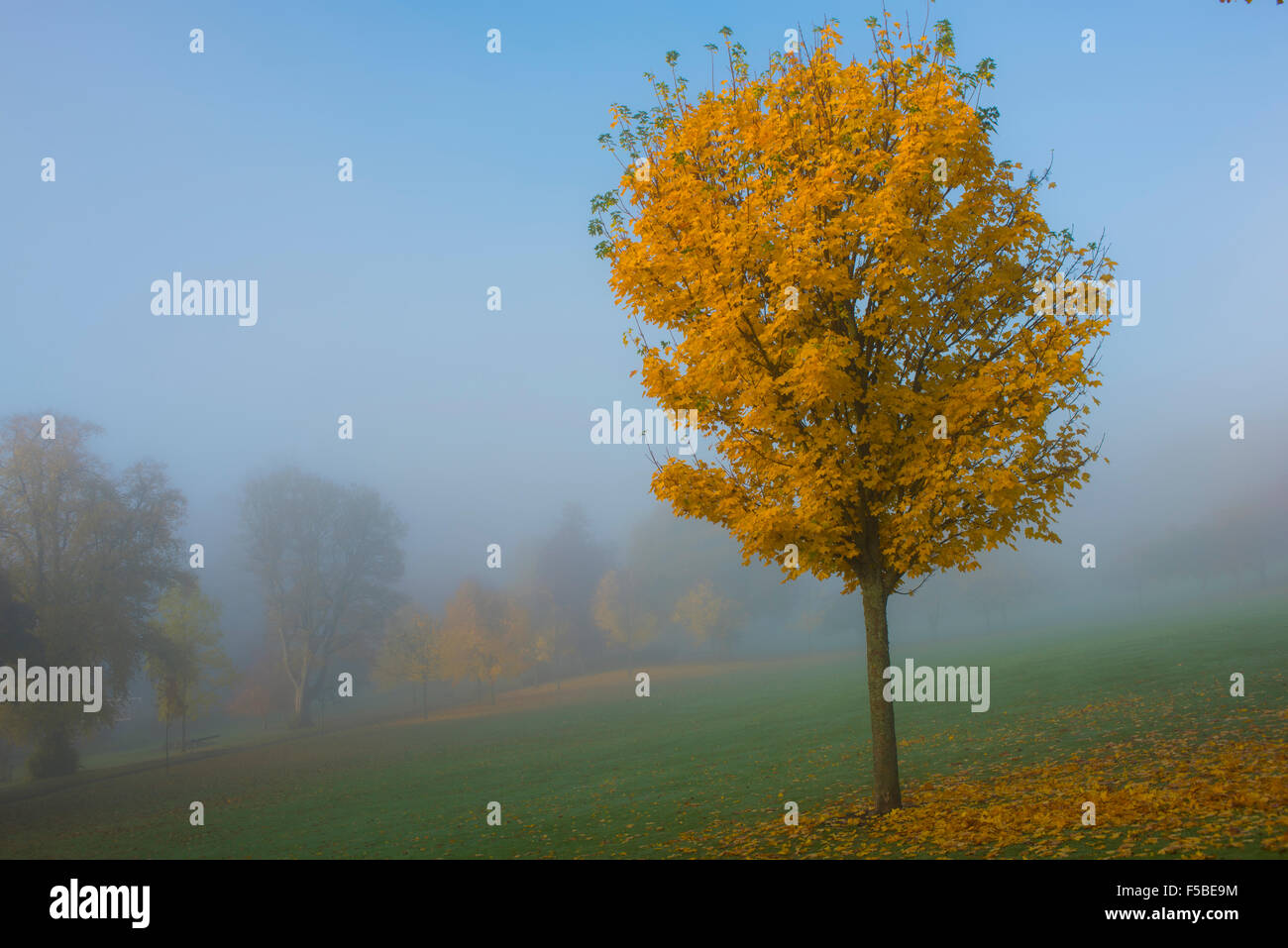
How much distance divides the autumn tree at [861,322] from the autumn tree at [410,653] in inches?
2200

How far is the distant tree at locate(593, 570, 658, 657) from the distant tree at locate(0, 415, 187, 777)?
4766cm

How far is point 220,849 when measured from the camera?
20.4 m

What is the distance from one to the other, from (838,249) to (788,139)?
2.28m

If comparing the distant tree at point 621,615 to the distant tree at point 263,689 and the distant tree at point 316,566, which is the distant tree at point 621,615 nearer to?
the distant tree at point 316,566

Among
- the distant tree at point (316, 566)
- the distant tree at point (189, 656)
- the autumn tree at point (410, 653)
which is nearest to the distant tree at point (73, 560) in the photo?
the distant tree at point (189, 656)

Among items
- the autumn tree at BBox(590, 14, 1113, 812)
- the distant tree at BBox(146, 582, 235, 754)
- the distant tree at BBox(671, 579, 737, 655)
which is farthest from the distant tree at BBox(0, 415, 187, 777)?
the distant tree at BBox(671, 579, 737, 655)

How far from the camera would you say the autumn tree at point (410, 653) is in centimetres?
6475

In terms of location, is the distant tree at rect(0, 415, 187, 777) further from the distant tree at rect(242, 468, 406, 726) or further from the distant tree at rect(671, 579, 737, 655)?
the distant tree at rect(671, 579, 737, 655)

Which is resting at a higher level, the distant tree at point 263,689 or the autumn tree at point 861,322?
the autumn tree at point 861,322

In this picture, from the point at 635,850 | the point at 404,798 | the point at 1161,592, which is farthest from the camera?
the point at 1161,592

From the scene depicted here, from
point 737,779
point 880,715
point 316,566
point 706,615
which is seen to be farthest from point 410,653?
point 880,715

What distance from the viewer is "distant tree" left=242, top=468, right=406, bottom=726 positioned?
6044cm
